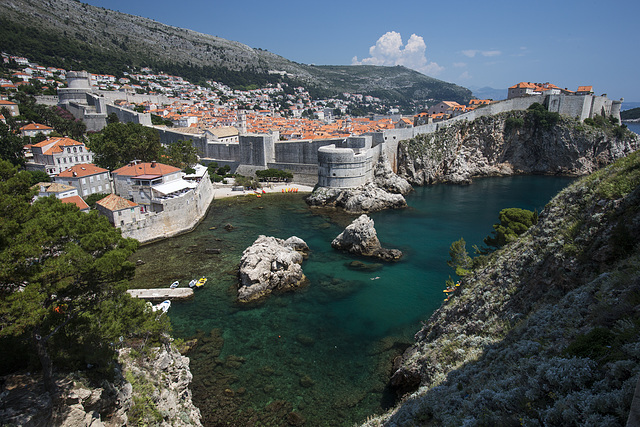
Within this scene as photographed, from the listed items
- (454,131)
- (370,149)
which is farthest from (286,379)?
(454,131)

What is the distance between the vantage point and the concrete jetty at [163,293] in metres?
12.8

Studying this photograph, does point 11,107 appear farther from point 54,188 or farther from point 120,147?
point 54,188

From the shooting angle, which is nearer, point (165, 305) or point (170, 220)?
point (165, 305)

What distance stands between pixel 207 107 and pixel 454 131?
149 ft

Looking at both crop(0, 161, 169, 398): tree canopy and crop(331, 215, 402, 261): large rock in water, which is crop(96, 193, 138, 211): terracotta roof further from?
crop(0, 161, 169, 398): tree canopy

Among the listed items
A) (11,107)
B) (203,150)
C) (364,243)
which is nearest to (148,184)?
(364,243)

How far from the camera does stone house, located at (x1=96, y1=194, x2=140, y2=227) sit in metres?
17.5

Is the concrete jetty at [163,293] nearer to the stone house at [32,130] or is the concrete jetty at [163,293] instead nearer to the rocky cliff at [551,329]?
the rocky cliff at [551,329]

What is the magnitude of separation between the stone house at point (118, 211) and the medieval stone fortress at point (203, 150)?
4 cm

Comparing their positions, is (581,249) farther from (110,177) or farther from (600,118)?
(600,118)

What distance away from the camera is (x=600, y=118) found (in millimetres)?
38156

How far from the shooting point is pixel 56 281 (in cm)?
520

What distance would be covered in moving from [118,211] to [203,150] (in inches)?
769

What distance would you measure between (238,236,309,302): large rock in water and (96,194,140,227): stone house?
24.5ft
